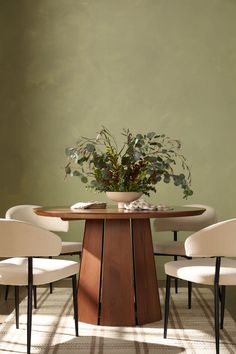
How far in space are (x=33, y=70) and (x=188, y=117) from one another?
1.66 meters

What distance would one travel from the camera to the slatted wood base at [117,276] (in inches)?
151

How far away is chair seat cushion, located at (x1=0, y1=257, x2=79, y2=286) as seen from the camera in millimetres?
3223

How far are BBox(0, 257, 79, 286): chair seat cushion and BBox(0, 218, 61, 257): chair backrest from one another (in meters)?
0.17

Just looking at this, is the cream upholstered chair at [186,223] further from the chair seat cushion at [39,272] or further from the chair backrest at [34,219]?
the chair seat cushion at [39,272]

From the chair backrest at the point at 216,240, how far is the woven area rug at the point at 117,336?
0.58 metres

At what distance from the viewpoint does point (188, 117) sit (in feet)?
19.5

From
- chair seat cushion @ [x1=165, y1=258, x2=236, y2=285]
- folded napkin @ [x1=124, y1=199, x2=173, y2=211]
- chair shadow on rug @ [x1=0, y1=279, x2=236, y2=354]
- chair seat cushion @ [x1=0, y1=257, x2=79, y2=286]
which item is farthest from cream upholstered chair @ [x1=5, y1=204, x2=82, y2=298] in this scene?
chair seat cushion @ [x1=165, y1=258, x2=236, y2=285]

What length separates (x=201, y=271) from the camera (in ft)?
11.0

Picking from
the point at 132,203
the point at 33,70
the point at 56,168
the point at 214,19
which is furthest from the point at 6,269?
the point at 214,19

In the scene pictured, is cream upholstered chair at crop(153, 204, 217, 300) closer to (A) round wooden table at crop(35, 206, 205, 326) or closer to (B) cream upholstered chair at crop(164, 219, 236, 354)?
(A) round wooden table at crop(35, 206, 205, 326)

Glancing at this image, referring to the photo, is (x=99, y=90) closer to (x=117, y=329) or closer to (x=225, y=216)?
(x=225, y=216)

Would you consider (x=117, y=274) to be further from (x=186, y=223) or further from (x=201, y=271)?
(x=186, y=223)

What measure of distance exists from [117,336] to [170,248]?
110 cm

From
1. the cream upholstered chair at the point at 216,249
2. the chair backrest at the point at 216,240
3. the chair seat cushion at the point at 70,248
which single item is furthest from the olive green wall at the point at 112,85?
the chair backrest at the point at 216,240
